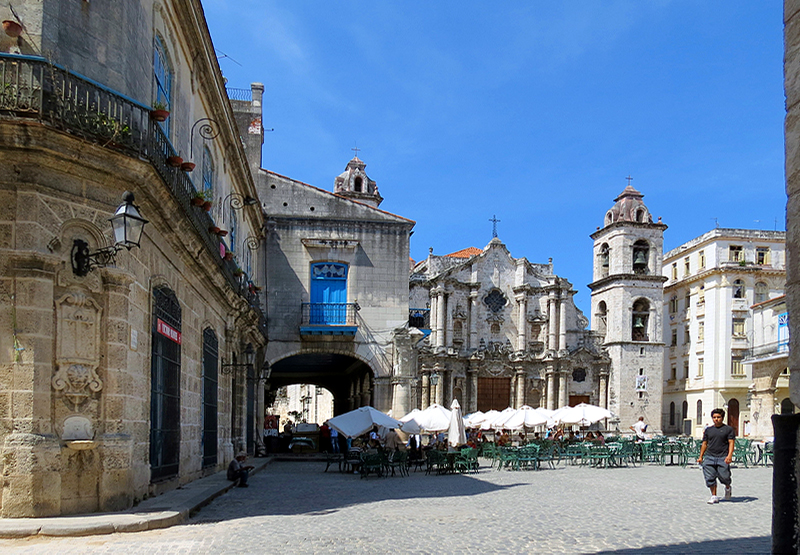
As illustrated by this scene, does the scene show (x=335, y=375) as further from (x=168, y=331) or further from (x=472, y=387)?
(x=168, y=331)

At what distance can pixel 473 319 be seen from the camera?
5316cm

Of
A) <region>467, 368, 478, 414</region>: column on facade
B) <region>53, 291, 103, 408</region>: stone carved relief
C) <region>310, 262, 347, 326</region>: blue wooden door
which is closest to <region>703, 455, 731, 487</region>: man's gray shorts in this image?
<region>53, 291, 103, 408</region>: stone carved relief

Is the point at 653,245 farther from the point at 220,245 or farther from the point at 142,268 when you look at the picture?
the point at 142,268

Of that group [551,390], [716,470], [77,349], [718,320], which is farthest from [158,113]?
[718,320]

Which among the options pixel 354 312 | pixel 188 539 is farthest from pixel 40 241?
pixel 354 312

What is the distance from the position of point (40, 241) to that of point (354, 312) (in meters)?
19.0

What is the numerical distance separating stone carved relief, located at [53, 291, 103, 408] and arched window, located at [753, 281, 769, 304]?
53.6 m

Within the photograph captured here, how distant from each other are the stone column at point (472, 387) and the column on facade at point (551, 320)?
18.1 feet

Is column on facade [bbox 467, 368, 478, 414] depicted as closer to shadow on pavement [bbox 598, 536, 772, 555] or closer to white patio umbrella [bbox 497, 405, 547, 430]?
white patio umbrella [bbox 497, 405, 547, 430]

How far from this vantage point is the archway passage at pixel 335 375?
104 feet

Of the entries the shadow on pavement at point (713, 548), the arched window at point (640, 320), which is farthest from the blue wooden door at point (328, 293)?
the arched window at point (640, 320)

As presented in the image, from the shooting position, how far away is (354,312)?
27516mm

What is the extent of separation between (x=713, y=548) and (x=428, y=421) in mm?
16223

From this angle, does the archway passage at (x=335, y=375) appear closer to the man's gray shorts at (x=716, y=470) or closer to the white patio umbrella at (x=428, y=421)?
the white patio umbrella at (x=428, y=421)
